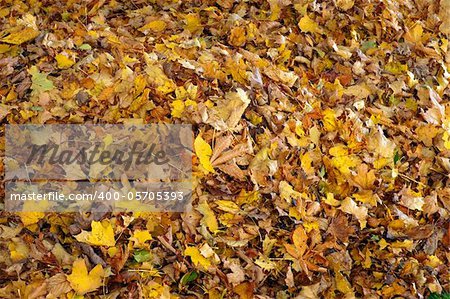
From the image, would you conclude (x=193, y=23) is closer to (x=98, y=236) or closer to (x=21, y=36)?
(x=21, y=36)

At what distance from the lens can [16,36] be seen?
2.74 m

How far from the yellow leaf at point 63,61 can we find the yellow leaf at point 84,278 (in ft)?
3.40

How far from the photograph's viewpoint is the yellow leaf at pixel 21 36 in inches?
107

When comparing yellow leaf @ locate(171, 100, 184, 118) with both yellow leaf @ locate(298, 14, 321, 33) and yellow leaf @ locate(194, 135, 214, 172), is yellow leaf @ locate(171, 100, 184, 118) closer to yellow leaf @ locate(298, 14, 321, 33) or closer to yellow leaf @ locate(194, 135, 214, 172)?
yellow leaf @ locate(194, 135, 214, 172)

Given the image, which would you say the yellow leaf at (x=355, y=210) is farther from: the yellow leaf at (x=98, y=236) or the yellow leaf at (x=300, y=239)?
the yellow leaf at (x=98, y=236)

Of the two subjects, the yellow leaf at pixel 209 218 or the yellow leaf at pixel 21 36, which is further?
the yellow leaf at pixel 21 36

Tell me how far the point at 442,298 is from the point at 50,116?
1.76 metres

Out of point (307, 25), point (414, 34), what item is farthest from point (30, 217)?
point (414, 34)

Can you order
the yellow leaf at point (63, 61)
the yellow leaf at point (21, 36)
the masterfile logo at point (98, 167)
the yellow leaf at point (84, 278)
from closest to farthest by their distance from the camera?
the yellow leaf at point (84, 278) → the masterfile logo at point (98, 167) → the yellow leaf at point (63, 61) → the yellow leaf at point (21, 36)

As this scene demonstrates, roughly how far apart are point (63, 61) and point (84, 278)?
3.67 ft

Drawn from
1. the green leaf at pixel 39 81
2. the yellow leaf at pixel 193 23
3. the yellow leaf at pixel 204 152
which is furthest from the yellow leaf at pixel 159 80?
the yellow leaf at pixel 193 23

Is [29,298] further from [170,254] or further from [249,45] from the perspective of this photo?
[249,45]

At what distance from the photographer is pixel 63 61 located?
8.43ft

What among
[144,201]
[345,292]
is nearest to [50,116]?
[144,201]
